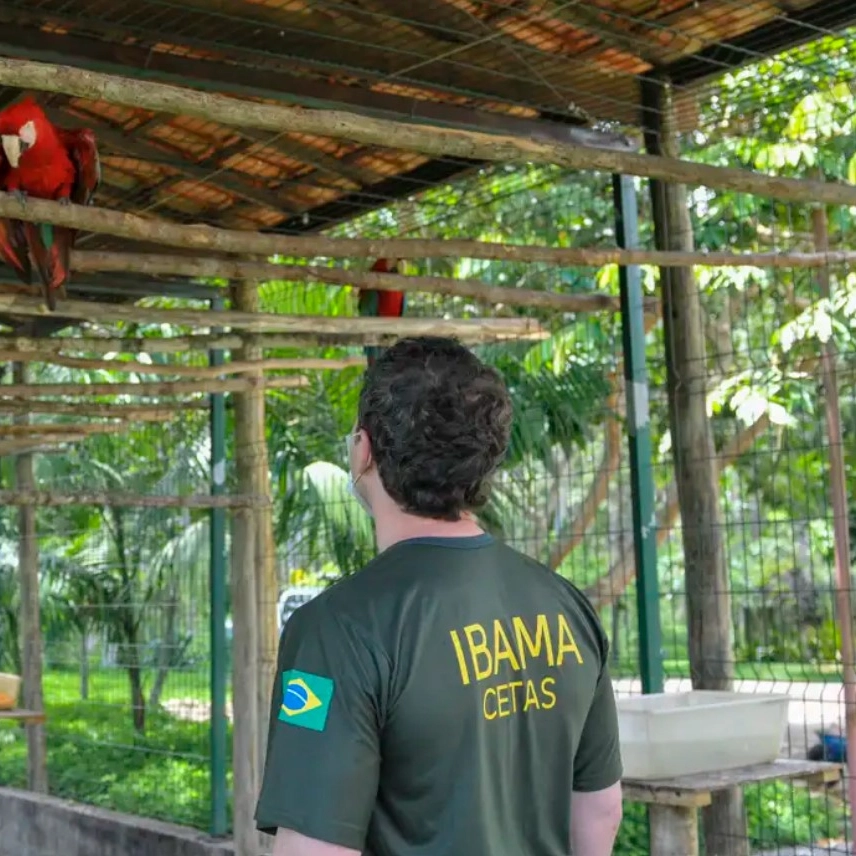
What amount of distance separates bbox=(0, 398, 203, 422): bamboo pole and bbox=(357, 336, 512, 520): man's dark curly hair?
3529mm

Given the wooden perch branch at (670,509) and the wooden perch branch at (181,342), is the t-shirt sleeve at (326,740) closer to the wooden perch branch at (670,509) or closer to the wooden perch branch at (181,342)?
the wooden perch branch at (181,342)

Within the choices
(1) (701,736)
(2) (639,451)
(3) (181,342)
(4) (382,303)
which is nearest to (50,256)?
(3) (181,342)

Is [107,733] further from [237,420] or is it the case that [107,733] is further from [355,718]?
[355,718]

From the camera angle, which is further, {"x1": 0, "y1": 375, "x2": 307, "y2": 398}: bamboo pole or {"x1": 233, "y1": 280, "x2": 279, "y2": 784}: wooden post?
{"x1": 233, "y1": 280, "x2": 279, "y2": 784}: wooden post

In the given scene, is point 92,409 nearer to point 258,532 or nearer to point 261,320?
point 258,532

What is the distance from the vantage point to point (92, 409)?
183 inches

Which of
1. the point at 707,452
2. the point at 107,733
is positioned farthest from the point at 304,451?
the point at 707,452

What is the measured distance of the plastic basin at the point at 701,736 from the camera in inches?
106

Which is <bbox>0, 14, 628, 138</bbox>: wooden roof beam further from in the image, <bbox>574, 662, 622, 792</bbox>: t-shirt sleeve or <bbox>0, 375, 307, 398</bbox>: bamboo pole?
<bbox>574, 662, 622, 792</bbox>: t-shirt sleeve

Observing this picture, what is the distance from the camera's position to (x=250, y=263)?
3.25m

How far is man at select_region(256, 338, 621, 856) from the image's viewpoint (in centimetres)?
117

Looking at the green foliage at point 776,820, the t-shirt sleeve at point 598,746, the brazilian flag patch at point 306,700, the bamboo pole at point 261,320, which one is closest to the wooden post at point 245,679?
the bamboo pole at point 261,320

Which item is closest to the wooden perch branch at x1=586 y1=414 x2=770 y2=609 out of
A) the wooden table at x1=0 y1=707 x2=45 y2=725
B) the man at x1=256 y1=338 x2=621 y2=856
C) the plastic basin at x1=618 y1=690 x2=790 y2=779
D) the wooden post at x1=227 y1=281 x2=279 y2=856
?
the wooden post at x1=227 y1=281 x2=279 y2=856

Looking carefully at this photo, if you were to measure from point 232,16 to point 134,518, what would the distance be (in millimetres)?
4996
